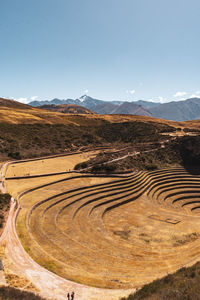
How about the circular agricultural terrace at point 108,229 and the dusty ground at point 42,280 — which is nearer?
the dusty ground at point 42,280

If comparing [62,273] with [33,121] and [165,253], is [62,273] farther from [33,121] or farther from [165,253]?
[33,121]

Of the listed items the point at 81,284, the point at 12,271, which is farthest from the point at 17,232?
the point at 81,284

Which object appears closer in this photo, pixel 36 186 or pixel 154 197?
pixel 36 186

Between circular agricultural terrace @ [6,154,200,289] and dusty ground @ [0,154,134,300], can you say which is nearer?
dusty ground @ [0,154,134,300]

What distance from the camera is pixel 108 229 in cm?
2192

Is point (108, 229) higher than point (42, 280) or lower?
lower

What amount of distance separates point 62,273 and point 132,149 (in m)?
44.1

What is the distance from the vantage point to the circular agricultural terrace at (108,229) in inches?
582

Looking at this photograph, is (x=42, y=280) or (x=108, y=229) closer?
(x=42, y=280)

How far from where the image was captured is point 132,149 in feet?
181

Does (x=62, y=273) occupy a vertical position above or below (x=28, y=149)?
below

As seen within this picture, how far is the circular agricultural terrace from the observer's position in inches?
582

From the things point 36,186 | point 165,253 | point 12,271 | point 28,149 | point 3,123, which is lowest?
point 165,253

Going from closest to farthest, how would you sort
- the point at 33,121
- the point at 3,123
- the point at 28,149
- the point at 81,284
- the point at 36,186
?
the point at 81,284 → the point at 36,186 → the point at 28,149 → the point at 3,123 → the point at 33,121
